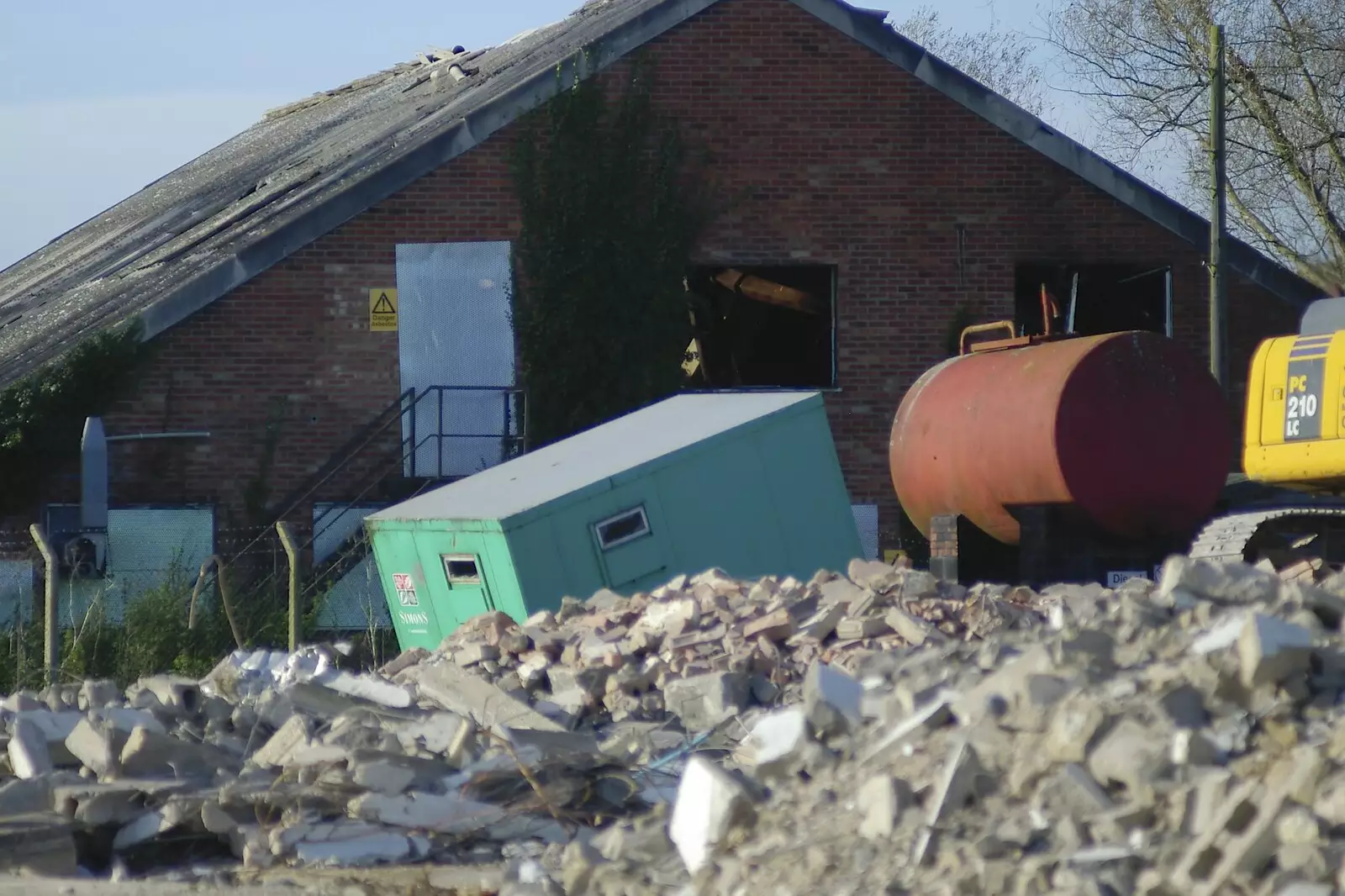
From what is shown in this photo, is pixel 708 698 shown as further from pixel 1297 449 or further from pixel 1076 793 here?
pixel 1297 449

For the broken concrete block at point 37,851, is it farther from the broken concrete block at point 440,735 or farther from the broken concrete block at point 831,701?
the broken concrete block at point 831,701

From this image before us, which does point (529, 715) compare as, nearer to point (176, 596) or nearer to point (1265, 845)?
point (1265, 845)

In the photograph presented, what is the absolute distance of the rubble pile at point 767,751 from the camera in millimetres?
5250

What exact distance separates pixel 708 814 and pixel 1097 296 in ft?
50.7

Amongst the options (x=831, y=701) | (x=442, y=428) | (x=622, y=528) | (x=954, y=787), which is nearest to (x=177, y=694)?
(x=622, y=528)

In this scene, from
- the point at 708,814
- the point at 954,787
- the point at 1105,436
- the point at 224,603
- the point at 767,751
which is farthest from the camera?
the point at 224,603

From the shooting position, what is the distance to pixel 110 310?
61.5ft

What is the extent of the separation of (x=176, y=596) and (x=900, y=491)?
6277 mm

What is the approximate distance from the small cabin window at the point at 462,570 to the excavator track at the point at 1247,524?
507 cm

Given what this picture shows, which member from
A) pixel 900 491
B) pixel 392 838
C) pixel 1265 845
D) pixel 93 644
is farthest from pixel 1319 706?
pixel 93 644

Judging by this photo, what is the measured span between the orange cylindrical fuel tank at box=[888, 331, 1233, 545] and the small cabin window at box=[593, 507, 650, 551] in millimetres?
2782

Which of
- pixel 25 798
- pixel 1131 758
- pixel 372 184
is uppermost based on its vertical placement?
pixel 372 184

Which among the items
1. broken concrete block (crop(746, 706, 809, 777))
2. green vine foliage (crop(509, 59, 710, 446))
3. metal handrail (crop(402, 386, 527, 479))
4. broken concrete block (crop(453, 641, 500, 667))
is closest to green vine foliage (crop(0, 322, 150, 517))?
metal handrail (crop(402, 386, 527, 479))

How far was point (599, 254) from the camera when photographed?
1869cm
